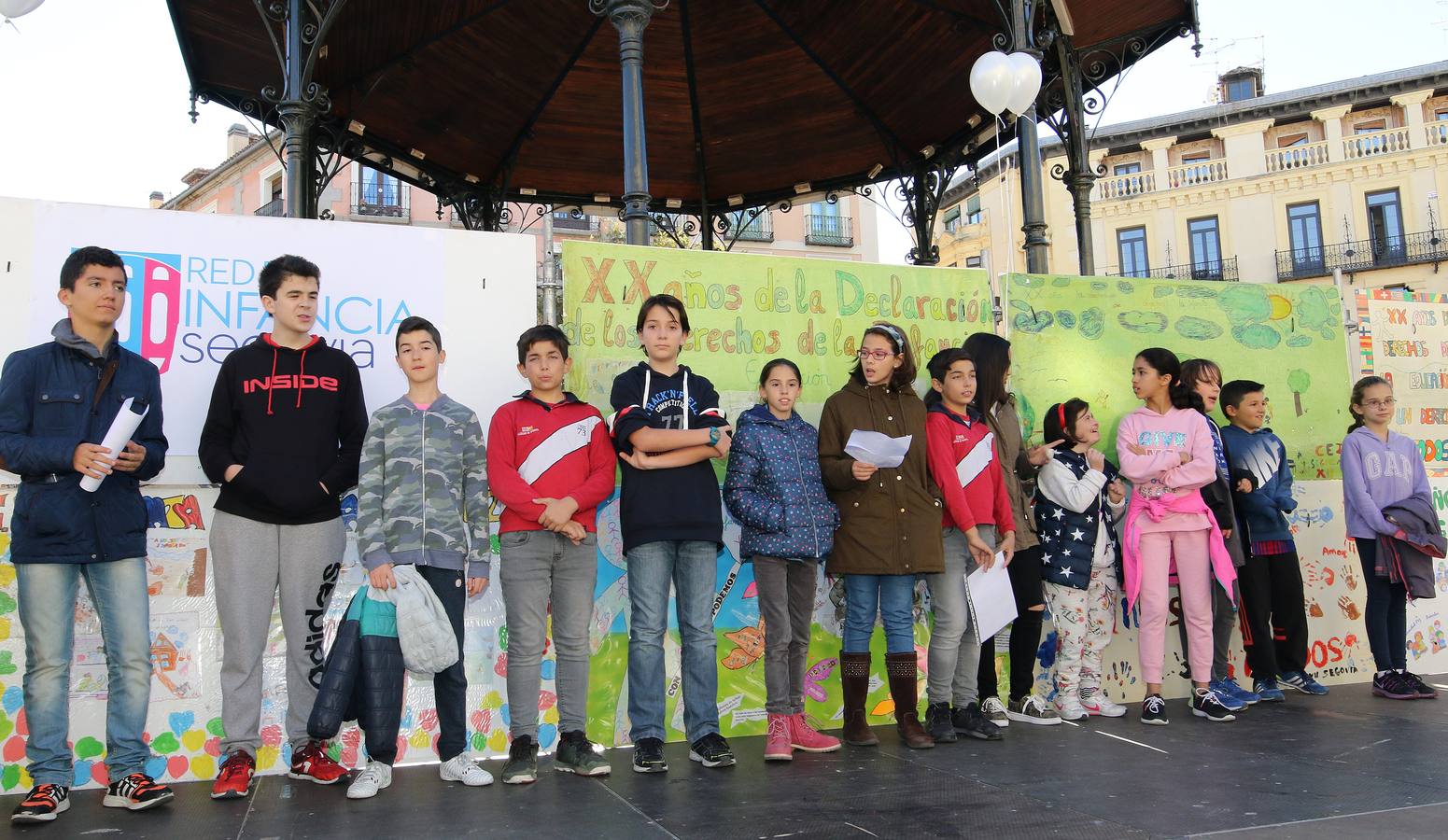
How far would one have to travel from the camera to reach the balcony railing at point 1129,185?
37.1 metres

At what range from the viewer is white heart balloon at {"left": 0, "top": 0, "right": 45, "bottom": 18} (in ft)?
17.1

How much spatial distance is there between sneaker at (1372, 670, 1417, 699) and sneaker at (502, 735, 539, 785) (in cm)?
466

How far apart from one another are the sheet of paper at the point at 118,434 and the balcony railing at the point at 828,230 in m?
30.8

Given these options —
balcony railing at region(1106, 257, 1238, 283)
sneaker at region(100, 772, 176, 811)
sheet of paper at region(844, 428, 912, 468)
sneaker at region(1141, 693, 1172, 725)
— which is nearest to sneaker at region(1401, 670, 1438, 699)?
sneaker at region(1141, 693, 1172, 725)

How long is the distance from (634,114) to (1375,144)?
3693 cm

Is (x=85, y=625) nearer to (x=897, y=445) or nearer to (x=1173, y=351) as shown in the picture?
(x=897, y=445)

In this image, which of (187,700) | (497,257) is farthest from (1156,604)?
(187,700)

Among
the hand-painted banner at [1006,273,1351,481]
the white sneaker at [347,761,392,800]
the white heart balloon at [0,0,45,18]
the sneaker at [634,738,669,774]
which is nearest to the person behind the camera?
the white sneaker at [347,761,392,800]

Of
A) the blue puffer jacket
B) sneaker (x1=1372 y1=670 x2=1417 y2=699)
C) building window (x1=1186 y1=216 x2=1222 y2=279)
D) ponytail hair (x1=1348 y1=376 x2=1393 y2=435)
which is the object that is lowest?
sneaker (x1=1372 y1=670 x2=1417 y2=699)

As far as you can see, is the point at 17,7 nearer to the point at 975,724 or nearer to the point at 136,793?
the point at 136,793

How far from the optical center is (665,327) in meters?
4.50

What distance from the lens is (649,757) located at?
4129 millimetres

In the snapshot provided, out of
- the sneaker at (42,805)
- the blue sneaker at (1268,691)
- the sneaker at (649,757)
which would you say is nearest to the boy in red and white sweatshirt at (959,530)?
the sneaker at (649,757)

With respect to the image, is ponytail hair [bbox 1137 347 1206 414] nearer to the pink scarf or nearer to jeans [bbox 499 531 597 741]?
the pink scarf
